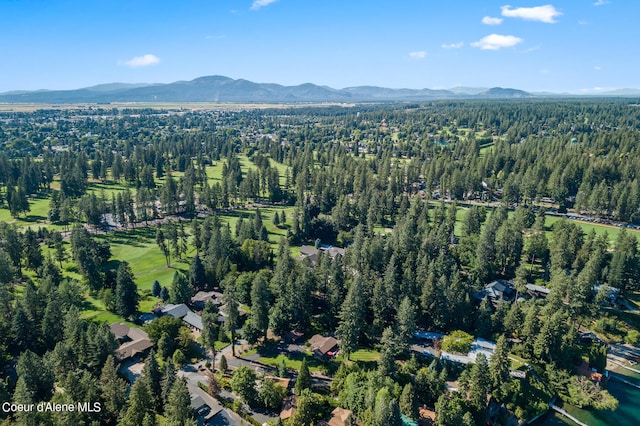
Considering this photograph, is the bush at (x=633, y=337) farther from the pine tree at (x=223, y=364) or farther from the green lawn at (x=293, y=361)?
the pine tree at (x=223, y=364)

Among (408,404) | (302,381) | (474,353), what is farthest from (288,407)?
(474,353)

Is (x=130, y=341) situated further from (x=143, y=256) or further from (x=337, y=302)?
(x=143, y=256)

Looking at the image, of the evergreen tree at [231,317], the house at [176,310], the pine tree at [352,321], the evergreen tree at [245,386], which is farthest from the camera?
the house at [176,310]

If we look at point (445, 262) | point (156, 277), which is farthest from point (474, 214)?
point (156, 277)

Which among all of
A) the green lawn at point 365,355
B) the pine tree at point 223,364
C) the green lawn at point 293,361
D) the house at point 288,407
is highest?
the pine tree at point 223,364

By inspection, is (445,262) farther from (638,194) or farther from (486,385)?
(638,194)

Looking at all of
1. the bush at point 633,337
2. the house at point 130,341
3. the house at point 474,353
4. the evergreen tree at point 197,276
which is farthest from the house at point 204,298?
the bush at point 633,337
